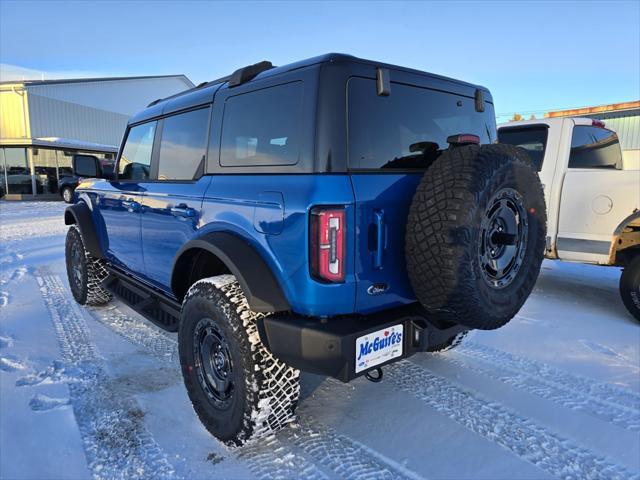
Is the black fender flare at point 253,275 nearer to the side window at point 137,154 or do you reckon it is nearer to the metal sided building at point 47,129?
the side window at point 137,154

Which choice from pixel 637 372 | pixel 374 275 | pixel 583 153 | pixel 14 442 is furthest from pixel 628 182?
pixel 14 442

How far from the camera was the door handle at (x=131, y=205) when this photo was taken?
139 inches

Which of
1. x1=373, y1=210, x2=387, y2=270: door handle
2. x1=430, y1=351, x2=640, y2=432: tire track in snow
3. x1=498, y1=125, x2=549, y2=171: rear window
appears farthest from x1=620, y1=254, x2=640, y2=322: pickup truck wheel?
x1=373, y1=210, x2=387, y2=270: door handle

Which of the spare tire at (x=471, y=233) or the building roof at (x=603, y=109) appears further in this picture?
the building roof at (x=603, y=109)

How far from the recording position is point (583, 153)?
16.6 ft

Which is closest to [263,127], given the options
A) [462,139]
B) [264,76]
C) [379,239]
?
[264,76]

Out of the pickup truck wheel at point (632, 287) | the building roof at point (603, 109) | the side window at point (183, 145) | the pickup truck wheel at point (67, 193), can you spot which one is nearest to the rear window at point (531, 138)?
the pickup truck wheel at point (632, 287)

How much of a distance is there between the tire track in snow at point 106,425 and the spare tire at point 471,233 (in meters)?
1.66

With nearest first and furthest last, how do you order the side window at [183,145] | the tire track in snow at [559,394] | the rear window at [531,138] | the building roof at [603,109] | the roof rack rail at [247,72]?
the roof rack rail at [247,72]
the tire track in snow at [559,394]
the side window at [183,145]
the rear window at [531,138]
the building roof at [603,109]

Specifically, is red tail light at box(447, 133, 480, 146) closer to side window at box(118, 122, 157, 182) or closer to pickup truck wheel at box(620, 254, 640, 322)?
side window at box(118, 122, 157, 182)

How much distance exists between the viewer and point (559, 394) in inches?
118

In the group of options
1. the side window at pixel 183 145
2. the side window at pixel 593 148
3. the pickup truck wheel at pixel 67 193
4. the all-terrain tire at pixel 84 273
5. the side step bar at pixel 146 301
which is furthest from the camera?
the pickup truck wheel at pixel 67 193

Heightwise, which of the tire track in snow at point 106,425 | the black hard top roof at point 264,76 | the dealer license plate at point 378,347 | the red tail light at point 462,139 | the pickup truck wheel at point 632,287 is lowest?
the tire track in snow at point 106,425

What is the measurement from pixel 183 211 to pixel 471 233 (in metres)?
1.83
